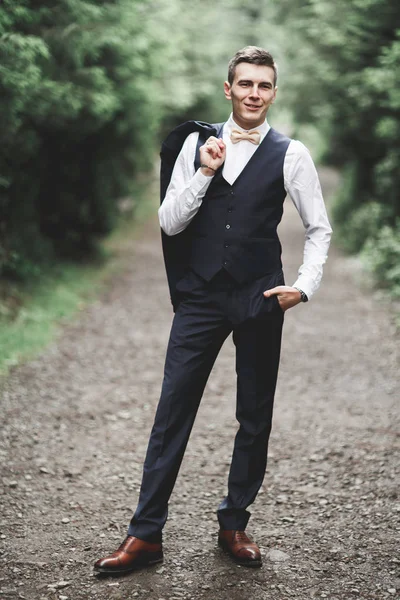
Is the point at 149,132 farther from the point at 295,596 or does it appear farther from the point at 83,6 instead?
the point at 295,596

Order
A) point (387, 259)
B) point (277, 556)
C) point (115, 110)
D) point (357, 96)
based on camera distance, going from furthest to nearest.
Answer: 1. point (357, 96)
2. point (115, 110)
3. point (387, 259)
4. point (277, 556)

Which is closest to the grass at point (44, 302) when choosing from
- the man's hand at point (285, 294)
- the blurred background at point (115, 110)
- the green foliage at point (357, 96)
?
the blurred background at point (115, 110)

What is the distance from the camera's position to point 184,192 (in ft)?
10.2

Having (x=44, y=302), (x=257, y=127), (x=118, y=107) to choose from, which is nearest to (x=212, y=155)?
(x=257, y=127)

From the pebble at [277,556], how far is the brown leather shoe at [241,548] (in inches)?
5.1

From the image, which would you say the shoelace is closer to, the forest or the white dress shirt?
the white dress shirt

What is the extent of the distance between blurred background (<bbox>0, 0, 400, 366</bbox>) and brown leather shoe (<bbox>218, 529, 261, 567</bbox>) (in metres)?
4.14

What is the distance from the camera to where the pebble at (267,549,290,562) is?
363 centimetres

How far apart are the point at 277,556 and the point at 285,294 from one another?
1.52m

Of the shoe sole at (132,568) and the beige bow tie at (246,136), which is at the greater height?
the beige bow tie at (246,136)

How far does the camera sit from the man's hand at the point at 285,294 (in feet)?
10.5

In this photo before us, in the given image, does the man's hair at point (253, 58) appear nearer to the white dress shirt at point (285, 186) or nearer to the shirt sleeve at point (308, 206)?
the white dress shirt at point (285, 186)

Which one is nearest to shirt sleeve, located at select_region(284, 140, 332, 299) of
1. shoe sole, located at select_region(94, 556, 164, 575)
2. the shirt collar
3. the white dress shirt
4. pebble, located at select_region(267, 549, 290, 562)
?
the white dress shirt

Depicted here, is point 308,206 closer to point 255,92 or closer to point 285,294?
point 285,294
